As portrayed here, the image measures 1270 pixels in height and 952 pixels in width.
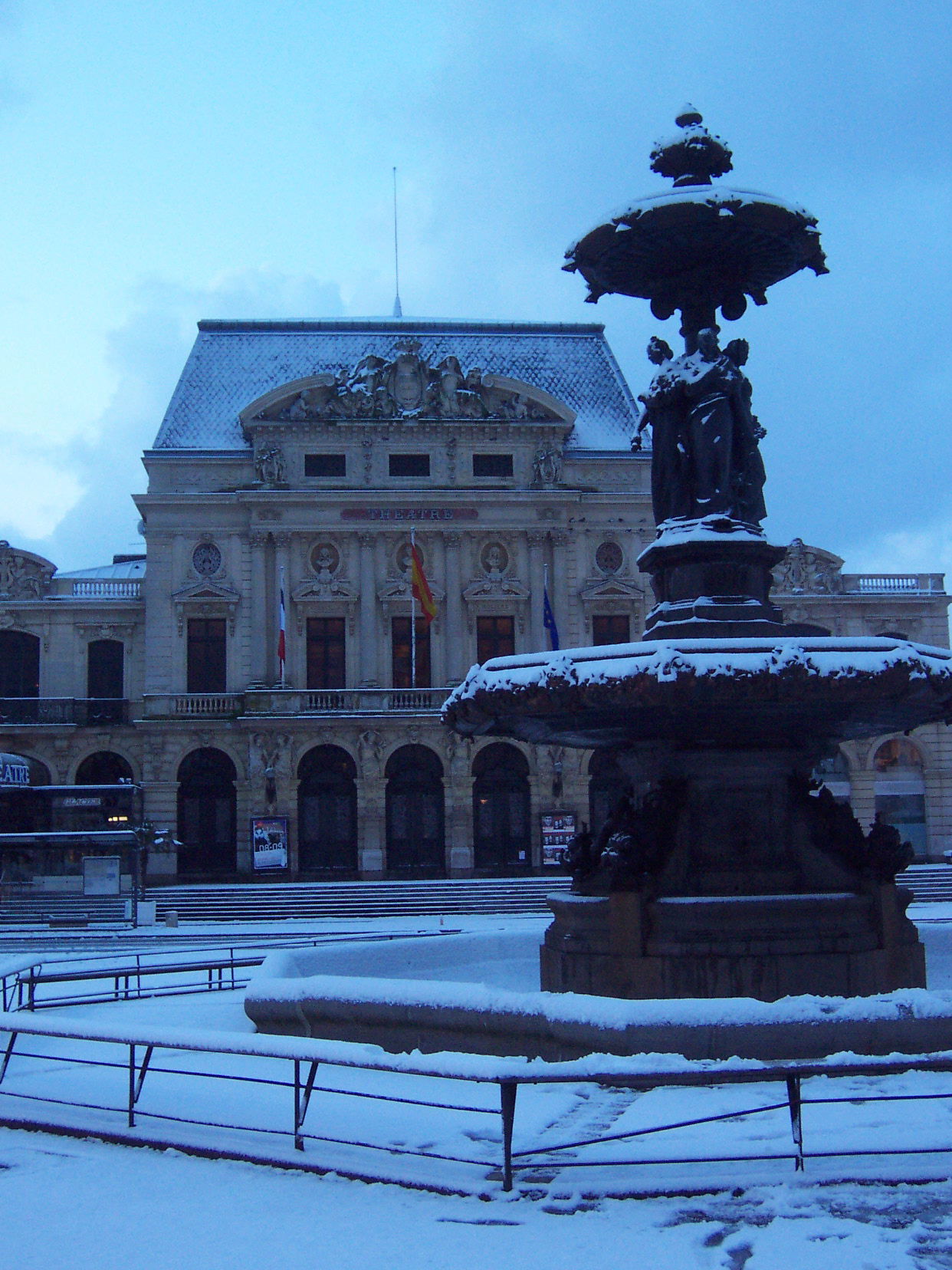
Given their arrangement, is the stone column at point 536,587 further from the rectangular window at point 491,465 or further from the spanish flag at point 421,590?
the spanish flag at point 421,590

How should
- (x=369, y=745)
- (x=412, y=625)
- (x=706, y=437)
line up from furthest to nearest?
(x=412, y=625), (x=369, y=745), (x=706, y=437)

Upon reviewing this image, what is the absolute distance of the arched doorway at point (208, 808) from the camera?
47.2 m

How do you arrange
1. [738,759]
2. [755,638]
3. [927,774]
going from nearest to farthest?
[755,638] → [738,759] → [927,774]

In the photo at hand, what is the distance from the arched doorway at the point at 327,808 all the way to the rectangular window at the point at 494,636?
21.0 feet

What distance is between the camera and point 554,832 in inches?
1793

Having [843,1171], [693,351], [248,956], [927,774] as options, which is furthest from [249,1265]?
[927,774]

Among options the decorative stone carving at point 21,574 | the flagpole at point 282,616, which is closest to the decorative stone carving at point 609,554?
the flagpole at point 282,616

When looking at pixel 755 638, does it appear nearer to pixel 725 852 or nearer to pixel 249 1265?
pixel 725 852

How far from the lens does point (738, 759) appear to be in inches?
429

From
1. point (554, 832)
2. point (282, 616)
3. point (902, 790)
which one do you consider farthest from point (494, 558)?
point (902, 790)

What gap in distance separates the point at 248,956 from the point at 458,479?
30.3 metres

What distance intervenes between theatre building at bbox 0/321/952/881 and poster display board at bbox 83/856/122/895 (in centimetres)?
773

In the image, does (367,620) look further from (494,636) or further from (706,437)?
(706,437)

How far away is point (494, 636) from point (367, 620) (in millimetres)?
4757
